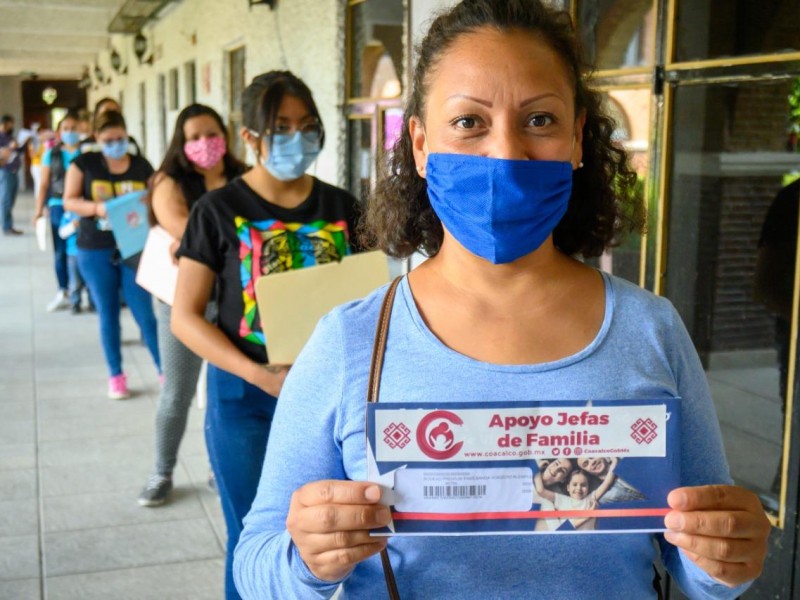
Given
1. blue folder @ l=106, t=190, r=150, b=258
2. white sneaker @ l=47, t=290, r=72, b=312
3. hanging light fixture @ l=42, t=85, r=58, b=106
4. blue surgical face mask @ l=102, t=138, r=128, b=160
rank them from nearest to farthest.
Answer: blue folder @ l=106, t=190, r=150, b=258, blue surgical face mask @ l=102, t=138, r=128, b=160, white sneaker @ l=47, t=290, r=72, b=312, hanging light fixture @ l=42, t=85, r=58, b=106

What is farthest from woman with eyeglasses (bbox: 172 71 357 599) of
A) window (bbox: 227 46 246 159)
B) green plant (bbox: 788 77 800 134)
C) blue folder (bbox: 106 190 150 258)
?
window (bbox: 227 46 246 159)

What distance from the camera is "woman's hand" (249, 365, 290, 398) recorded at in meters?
2.49

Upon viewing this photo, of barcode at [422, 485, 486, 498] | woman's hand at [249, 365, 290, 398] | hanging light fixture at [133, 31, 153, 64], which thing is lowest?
woman's hand at [249, 365, 290, 398]

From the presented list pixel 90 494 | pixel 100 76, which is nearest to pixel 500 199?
pixel 90 494

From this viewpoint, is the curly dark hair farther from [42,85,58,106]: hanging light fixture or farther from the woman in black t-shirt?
[42,85,58,106]: hanging light fixture

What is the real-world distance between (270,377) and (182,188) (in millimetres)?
1709

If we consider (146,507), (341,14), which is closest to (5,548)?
(146,507)

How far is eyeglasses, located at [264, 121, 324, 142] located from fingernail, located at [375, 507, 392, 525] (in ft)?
6.13

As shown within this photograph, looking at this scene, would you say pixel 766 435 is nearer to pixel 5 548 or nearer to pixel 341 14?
pixel 5 548

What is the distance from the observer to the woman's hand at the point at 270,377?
→ 8.18ft

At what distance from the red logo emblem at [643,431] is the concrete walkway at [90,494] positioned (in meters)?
2.72

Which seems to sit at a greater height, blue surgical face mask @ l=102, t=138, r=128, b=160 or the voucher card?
blue surgical face mask @ l=102, t=138, r=128, b=160

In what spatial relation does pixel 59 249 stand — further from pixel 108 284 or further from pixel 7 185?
pixel 7 185

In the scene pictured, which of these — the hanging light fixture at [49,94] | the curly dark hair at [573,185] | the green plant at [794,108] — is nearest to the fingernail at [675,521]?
the curly dark hair at [573,185]
